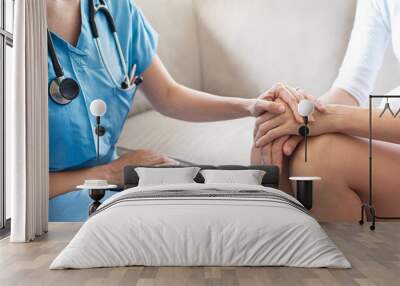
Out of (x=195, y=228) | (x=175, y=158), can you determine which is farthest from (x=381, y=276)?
(x=175, y=158)

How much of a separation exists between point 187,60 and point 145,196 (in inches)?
68.5

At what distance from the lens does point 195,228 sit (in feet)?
10.9

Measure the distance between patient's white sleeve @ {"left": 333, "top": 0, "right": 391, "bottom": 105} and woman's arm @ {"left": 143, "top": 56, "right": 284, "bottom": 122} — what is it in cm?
74

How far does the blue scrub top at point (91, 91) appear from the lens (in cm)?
499

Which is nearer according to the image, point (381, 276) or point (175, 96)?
point (381, 276)

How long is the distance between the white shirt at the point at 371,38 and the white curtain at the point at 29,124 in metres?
2.61

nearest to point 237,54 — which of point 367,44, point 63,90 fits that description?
point 367,44

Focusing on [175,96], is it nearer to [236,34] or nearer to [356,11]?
[236,34]

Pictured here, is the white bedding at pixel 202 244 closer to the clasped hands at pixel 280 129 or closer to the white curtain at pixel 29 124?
the white curtain at pixel 29 124

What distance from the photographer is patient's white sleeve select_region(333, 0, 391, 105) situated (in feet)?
16.5

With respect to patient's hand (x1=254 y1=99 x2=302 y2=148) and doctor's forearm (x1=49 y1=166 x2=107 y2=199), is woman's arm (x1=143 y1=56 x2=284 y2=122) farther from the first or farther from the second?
doctor's forearm (x1=49 y1=166 x2=107 y2=199)

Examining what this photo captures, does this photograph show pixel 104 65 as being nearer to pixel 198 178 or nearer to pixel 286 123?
pixel 198 178

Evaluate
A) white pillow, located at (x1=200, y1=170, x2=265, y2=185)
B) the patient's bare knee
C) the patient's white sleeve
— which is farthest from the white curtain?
the patient's white sleeve

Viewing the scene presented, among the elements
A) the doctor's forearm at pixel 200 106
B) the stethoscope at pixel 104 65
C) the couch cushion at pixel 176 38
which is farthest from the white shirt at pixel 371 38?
the stethoscope at pixel 104 65
